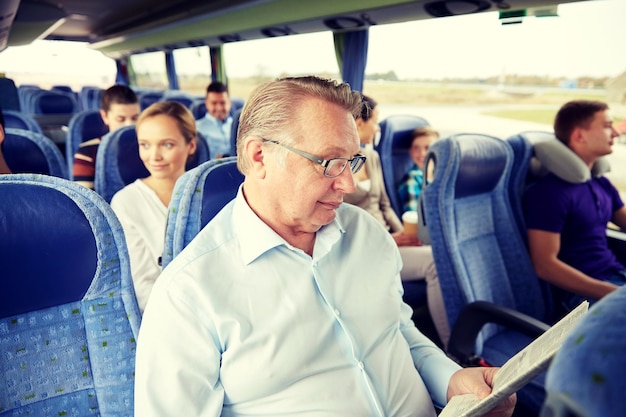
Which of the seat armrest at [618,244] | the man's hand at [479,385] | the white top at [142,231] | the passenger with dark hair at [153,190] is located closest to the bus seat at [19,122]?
the passenger with dark hair at [153,190]

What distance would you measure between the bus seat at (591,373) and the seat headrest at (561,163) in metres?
2.30

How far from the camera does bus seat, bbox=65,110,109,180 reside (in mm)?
4098

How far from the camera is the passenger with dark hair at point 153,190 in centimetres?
192

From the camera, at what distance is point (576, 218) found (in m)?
2.48

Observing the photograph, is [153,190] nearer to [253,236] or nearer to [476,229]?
[253,236]

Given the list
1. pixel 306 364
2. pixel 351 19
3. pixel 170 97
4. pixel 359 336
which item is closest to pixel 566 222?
pixel 359 336

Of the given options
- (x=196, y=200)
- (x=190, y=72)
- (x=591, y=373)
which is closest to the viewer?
(x=591, y=373)

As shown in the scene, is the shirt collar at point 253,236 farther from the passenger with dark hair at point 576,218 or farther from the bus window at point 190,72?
the bus window at point 190,72

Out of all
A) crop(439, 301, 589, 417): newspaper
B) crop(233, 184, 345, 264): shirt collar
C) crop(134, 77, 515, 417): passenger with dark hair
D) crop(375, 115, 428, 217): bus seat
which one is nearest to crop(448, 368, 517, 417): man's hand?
crop(134, 77, 515, 417): passenger with dark hair

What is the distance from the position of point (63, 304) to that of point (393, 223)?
264 centimetres

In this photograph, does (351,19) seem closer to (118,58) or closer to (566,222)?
(566,222)

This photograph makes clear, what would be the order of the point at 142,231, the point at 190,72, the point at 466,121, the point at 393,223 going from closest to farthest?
the point at 142,231 < the point at 393,223 < the point at 466,121 < the point at 190,72

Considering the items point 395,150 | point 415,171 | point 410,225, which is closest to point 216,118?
point 395,150

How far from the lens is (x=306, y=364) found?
116 cm
